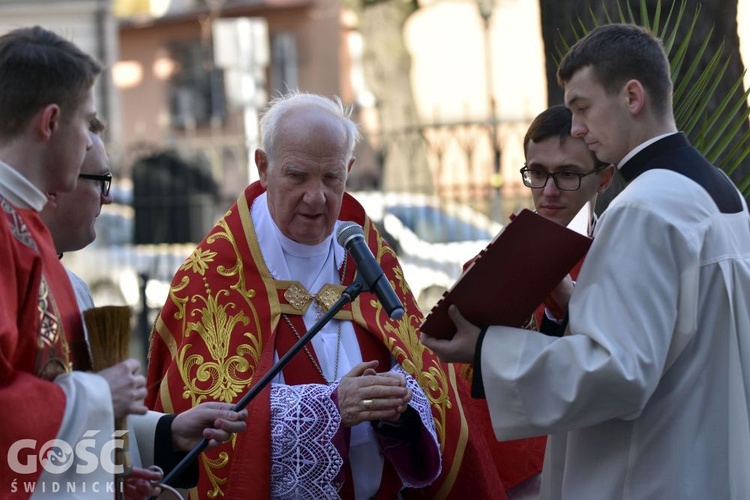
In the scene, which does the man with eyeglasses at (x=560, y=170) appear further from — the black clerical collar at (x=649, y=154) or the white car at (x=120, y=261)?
the white car at (x=120, y=261)

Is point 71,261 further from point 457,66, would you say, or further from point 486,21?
point 457,66

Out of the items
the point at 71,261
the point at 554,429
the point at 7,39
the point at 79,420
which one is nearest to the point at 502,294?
the point at 554,429

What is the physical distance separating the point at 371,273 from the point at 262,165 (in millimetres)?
1063

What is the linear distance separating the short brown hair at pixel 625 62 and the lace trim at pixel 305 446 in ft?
4.24

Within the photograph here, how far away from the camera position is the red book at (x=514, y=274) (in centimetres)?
363

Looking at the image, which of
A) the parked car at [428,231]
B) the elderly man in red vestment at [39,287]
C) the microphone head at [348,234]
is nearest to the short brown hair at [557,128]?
the microphone head at [348,234]

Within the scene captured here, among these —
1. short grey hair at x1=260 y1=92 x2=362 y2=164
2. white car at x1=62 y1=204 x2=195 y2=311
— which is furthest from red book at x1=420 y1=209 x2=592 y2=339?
Result: white car at x1=62 y1=204 x2=195 y2=311

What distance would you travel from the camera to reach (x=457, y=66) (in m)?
24.0

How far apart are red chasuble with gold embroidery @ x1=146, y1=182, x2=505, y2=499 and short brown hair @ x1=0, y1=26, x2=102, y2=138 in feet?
4.56

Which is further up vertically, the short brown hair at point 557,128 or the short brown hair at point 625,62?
the short brown hair at point 625,62

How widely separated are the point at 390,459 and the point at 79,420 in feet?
5.01

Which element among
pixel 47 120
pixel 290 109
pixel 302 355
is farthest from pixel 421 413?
pixel 47 120

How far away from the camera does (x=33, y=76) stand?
3.02m

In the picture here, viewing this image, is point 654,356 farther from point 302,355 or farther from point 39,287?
point 39,287
